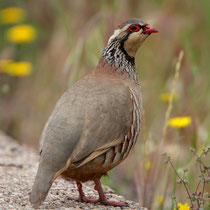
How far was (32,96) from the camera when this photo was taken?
911 centimetres

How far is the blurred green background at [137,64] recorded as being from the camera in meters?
6.29

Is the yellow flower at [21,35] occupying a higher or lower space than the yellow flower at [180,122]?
higher

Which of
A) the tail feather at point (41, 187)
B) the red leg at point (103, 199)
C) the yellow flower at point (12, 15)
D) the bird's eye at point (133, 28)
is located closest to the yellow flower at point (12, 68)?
the yellow flower at point (12, 15)

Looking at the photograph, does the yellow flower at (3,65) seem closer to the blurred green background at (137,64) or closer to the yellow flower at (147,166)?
the blurred green background at (137,64)

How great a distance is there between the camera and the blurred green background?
247 inches

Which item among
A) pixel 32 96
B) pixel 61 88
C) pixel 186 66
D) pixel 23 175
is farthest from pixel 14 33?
pixel 23 175

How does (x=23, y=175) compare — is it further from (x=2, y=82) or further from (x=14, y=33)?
(x=14, y=33)

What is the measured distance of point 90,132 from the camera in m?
3.99

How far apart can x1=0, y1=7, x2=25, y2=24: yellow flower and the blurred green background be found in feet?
0.06

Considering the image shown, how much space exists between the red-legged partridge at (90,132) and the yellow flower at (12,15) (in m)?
5.54

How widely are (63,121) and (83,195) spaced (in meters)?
0.67

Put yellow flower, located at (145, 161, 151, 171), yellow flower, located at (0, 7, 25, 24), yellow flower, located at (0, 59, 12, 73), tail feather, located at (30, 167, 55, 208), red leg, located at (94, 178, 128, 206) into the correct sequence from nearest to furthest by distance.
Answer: tail feather, located at (30, 167, 55, 208), red leg, located at (94, 178, 128, 206), yellow flower, located at (145, 161, 151, 171), yellow flower, located at (0, 59, 12, 73), yellow flower, located at (0, 7, 25, 24)

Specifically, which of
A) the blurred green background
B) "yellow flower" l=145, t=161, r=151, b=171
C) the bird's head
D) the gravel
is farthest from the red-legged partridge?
the blurred green background

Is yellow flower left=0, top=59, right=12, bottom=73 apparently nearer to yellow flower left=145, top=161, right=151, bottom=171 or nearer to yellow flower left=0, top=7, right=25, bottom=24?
yellow flower left=0, top=7, right=25, bottom=24
